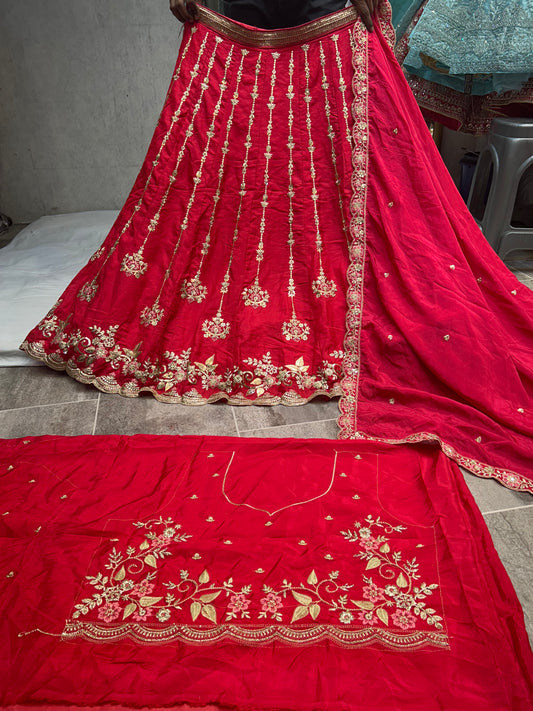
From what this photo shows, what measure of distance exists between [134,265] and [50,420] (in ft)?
1.75

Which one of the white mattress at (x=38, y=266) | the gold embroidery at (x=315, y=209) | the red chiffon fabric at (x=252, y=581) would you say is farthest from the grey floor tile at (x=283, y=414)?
the white mattress at (x=38, y=266)

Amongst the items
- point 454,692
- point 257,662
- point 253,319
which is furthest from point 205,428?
point 454,692

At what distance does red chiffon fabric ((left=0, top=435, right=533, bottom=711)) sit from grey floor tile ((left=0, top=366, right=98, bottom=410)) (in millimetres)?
281

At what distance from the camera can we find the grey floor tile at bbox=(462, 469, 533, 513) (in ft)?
4.24

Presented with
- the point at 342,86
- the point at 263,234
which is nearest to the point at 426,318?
the point at 263,234

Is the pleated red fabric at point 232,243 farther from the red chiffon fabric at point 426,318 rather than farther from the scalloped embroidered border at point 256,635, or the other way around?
the scalloped embroidered border at point 256,635

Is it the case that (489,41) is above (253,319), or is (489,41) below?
above

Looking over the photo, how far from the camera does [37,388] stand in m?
1.80

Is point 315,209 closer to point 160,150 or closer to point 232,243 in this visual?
point 232,243

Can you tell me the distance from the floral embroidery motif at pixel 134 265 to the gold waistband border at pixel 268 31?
0.79 m

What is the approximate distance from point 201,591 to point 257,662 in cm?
18

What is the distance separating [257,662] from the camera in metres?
0.94

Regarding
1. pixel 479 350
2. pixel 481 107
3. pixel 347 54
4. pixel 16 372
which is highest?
pixel 347 54

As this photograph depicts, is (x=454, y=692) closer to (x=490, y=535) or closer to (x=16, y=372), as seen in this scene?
(x=490, y=535)
